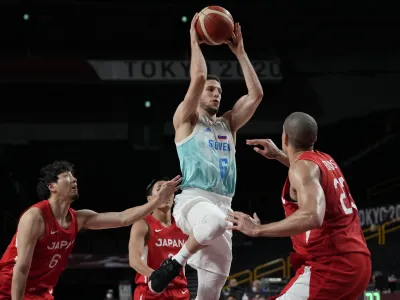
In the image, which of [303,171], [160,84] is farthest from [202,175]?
[160,84]

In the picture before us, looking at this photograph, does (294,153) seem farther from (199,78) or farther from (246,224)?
(199,78)

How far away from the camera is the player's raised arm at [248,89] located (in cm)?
646

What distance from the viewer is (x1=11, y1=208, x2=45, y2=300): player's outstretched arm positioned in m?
5.90

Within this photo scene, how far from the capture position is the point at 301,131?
5.11m

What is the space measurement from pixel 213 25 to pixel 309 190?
80.3 inches

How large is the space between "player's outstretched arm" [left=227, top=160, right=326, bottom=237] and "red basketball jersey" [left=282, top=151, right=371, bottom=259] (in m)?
0.12

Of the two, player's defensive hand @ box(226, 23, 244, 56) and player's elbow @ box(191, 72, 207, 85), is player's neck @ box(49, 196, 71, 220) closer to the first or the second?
player's elbow @ box(191, 72, 207, 85)

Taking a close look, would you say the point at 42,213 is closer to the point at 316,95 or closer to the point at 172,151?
the point at 316,95

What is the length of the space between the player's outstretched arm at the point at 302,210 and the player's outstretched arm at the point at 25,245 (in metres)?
1.97

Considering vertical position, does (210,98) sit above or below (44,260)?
above

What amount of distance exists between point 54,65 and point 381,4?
9.43 m

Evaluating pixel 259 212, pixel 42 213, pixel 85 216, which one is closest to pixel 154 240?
pixel 85 216

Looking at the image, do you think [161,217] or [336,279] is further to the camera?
[161,217]

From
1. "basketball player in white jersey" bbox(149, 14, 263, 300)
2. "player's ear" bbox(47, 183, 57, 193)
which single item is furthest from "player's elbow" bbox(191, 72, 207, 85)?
"player's ear" bbox(47, 183, 57, 193)
